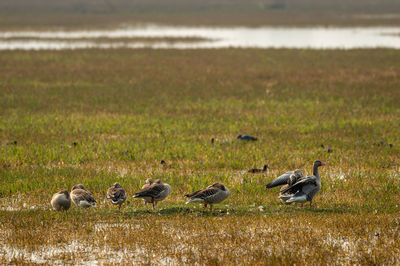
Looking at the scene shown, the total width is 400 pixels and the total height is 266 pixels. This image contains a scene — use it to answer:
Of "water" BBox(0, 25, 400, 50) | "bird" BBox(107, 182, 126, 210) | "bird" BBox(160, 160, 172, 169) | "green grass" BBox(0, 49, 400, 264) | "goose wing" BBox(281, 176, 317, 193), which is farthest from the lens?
"water" BBox(0, 25, 400, 50)

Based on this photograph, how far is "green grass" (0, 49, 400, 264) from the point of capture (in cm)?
1135

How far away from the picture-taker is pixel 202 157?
1911 centimetres

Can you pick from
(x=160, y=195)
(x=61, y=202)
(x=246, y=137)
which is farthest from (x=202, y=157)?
(x=61, y=202)

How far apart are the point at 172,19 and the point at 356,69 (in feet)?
242

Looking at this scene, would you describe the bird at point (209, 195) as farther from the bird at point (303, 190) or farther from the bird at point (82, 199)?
Result: the bird at point (82, 199)

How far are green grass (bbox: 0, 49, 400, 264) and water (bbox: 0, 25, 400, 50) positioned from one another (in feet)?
61.3

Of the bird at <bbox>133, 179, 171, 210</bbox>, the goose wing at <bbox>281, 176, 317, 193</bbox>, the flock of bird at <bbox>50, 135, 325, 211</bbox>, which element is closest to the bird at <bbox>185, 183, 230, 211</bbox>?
the flock of bird at <bbox>50, 135, 325, 211</bbox>

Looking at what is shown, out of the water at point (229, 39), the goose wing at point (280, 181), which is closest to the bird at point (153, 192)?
the goose wing at point (280, 181)

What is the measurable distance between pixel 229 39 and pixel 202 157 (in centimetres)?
5568

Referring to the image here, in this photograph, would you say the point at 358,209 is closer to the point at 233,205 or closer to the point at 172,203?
the point at 233,205

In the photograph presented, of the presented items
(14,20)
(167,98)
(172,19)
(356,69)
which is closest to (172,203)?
(167,98)

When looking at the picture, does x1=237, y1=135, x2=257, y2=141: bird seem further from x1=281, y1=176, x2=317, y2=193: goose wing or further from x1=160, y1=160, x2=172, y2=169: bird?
x1=281, y1=176, x2=317, y2=193: goose wing

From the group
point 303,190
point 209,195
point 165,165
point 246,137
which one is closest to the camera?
point 209,195

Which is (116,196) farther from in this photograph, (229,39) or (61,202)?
(229,39)
